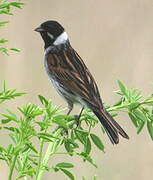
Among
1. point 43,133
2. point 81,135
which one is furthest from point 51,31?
point 43,133

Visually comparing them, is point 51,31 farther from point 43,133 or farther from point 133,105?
point 43,133

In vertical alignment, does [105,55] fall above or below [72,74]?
above

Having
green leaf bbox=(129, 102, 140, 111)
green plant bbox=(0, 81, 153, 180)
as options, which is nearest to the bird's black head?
green plant bbox=(0, 81, 153, 180)

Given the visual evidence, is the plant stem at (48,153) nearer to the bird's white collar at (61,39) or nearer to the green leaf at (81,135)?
the green leaf at (81,135)

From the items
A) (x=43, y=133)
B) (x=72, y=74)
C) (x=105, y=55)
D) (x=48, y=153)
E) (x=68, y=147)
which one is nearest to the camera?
(x=43, y=133)

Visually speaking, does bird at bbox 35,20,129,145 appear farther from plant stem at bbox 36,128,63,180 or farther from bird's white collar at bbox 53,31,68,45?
plant stem at bbox 36,128,63,180

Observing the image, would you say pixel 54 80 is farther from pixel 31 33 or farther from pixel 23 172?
pixel 31 33

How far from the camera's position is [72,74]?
3754mm

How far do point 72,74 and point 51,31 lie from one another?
1.86 ft

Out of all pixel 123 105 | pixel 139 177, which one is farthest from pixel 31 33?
pixel 123 105

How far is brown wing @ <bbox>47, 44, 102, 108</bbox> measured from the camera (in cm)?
350

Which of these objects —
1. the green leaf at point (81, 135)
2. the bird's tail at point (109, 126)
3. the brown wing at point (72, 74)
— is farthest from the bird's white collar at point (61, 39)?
the green leaf at point (81, 135)

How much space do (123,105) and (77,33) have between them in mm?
5004

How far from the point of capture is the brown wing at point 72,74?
350 cm
